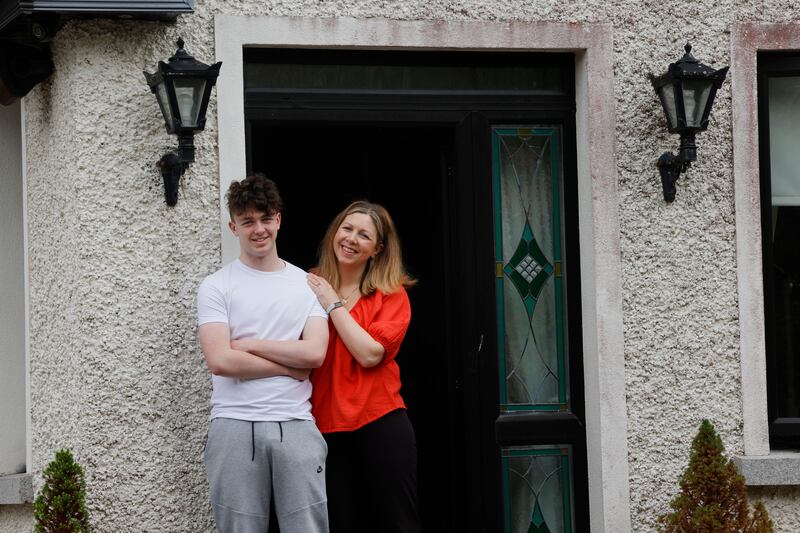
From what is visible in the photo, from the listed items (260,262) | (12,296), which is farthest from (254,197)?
(12,296)

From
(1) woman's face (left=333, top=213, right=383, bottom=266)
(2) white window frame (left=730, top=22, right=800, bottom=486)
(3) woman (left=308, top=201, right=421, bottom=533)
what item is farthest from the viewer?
(2) white window frame (left=730, top=22, right=800, bottom=486)

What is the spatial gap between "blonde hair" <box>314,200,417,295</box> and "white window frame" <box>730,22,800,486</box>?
1747 mm

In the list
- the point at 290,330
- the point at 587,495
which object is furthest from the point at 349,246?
the point at 587,495

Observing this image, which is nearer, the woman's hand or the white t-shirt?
the white t-shirt

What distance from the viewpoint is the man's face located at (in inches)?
186

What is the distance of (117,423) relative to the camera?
512 centimetres

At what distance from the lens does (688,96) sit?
5.37 meters

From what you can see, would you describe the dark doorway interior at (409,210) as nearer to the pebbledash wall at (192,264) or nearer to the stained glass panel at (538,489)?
the stained glass panel at (538,489)

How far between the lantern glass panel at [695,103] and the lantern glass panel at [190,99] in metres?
2.26

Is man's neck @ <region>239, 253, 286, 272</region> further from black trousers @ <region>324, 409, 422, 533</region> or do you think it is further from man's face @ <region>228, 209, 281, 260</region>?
black trousers @ <region>324, 409, 422, 533</region>

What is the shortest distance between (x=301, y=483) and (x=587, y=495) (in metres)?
1.78

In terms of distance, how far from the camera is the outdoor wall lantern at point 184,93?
4887 millimetres

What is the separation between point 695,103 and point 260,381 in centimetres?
244

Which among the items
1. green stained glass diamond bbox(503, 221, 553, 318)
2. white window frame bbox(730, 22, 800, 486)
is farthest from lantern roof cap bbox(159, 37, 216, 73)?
white window frame bbox(730, 22, 800, 486)
